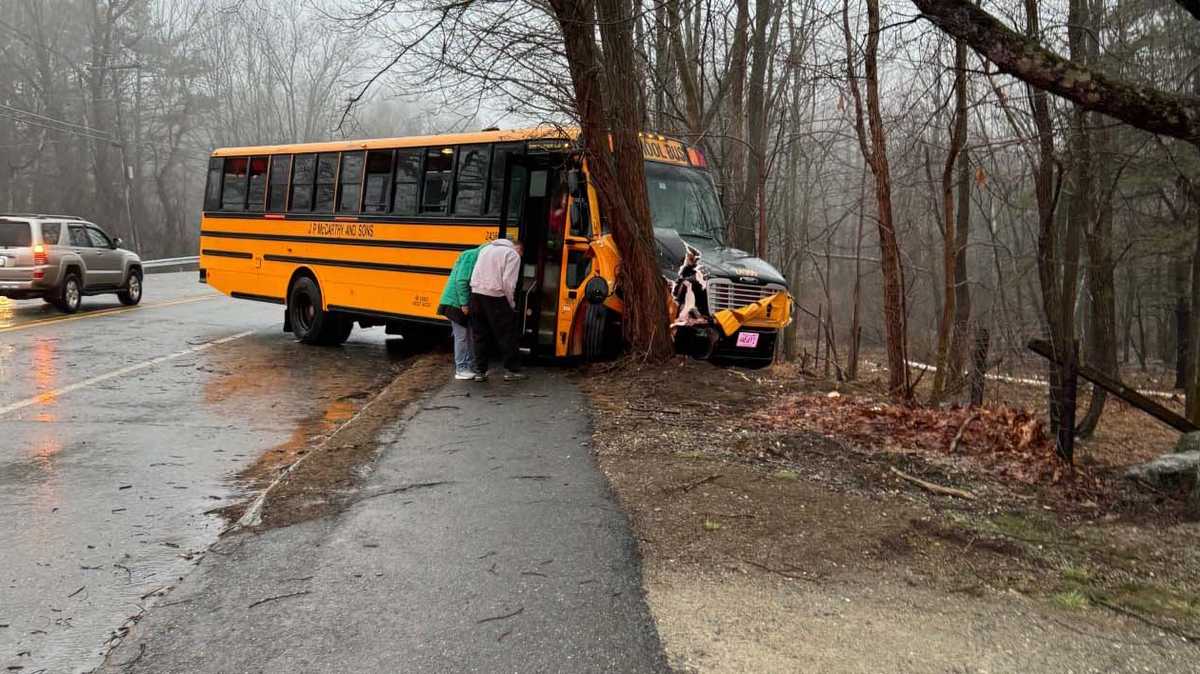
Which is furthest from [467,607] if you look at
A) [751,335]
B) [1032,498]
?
[751,335]

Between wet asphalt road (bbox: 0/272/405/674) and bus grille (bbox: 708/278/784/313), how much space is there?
4.17 m

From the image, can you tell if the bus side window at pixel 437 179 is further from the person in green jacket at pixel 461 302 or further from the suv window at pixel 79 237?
the suv window at pixel 79 237

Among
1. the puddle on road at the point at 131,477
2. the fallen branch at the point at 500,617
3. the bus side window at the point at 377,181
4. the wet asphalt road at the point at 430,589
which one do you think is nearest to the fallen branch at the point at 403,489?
the wet asphalt road at the point at 430,589

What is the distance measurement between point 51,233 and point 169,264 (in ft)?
61.4

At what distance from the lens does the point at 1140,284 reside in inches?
1139

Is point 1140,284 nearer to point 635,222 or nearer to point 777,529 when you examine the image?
point 635,222

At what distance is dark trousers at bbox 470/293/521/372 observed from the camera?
33.9 ft

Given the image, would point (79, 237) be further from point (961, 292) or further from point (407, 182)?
point (961, 292)

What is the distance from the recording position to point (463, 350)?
10.8m

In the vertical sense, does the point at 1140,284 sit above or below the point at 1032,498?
above

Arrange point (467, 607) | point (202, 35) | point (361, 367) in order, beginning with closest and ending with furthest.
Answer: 1. point (467, 607)
2. point (361, 367)
3. point (202, 35)

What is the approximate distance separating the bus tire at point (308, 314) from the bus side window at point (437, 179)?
281 centimetres

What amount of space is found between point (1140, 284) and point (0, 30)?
48267mm

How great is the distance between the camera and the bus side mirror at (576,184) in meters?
10.9
